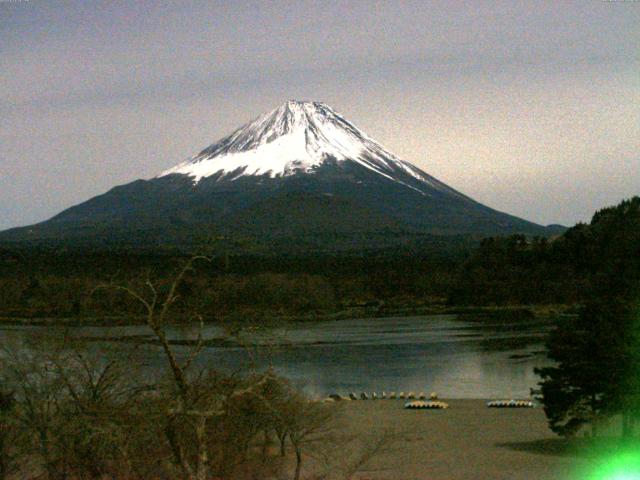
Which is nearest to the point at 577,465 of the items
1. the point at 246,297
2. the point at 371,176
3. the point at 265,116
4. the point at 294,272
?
the point at 246,297

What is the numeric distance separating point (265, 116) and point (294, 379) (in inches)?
5889

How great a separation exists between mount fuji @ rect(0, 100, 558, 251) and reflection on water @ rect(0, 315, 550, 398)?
59.9 meters

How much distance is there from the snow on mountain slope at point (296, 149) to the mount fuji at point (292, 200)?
0.17 m

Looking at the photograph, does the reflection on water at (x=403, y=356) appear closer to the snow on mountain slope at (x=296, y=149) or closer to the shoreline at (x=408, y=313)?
the shoreline at (x=408, y=313)

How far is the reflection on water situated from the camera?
88.9 ft

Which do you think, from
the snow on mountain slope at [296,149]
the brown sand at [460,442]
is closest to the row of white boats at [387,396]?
the brown sand at [460,442]

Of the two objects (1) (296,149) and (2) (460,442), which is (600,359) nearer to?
(2) (460,442)

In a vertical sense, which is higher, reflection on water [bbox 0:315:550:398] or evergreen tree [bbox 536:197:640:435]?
evergreen tree [bbox 536:197:640:435]

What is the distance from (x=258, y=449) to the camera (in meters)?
15.7

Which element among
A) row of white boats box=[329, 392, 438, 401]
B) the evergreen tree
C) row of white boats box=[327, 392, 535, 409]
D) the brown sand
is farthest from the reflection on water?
the evergreen tree

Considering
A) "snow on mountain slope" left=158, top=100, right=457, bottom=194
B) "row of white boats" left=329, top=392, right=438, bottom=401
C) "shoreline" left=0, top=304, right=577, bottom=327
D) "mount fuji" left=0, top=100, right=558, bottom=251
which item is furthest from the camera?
"snow on mountain slope" left=158, top=100, right=457, bottom=194

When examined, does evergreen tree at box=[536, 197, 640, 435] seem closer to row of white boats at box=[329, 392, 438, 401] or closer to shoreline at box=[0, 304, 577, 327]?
row of white boats at box=[329, 392, 438, 401]

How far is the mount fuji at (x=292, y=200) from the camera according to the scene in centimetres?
12319

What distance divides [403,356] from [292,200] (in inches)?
4087
